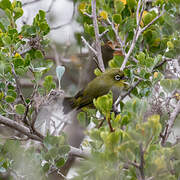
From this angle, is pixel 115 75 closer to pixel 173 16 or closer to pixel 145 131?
pixel 173 16

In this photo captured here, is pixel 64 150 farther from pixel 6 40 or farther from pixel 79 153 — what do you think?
pixel 6 40

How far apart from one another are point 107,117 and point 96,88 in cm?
222

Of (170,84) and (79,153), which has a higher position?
(170,84)

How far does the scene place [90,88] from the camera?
4.19 metres

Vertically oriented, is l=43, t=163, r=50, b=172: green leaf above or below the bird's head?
above

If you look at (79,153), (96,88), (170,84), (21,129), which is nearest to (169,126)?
(170,84)

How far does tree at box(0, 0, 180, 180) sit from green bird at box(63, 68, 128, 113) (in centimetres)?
61

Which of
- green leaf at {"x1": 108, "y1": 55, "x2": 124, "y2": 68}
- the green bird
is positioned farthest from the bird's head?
green leaf at {"x1": 108, "y1": 55, "x2": 124, "y2": 68}

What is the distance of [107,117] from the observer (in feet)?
6.46

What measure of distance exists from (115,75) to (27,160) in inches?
84.1

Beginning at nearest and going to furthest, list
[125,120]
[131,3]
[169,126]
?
1. [125,120]
2. [169,126]
3. [131,3]

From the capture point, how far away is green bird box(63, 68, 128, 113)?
3994 millimetres

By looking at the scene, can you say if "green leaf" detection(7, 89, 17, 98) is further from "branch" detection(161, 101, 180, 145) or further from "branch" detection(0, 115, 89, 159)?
"branch" detection(161, 101, 180, 145)

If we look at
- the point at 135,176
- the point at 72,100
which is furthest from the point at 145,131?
the point at 72,100
